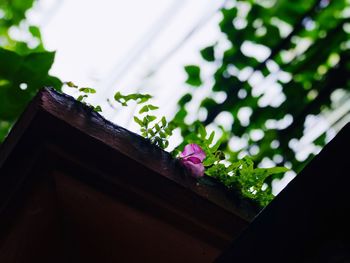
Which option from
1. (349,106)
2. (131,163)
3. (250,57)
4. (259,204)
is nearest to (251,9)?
(250,57)

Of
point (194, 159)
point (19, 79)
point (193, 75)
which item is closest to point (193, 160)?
point (194, 159)

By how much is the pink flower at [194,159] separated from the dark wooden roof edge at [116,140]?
3cm

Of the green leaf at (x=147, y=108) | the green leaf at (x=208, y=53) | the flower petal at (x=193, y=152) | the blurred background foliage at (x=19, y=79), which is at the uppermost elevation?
the green leaf at (x=208, y=53)

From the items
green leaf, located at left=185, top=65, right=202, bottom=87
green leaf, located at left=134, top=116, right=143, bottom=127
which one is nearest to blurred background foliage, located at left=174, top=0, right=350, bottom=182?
green leaf, located at left=185, top=65, right=202, bottom=87

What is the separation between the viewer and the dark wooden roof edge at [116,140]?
1021 mm

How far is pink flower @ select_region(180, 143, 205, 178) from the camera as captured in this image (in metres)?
1.23

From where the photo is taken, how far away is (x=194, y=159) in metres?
1.28

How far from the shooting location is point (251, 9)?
3.42 metres

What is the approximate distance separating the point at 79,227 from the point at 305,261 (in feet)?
1.83

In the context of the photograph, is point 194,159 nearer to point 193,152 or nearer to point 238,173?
point 193,152

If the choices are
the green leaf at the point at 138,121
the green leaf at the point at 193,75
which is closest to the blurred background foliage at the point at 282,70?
the green leaf at the point at 193,75

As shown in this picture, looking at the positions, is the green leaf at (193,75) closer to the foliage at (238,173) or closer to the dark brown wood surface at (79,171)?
the foliage at (238,173)

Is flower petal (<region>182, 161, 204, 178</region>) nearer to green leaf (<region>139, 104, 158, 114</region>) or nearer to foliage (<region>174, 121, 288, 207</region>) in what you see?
foliage (<region>174, 121, 288, 207</region>)

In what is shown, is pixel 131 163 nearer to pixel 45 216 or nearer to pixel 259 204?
pixel 45 216
